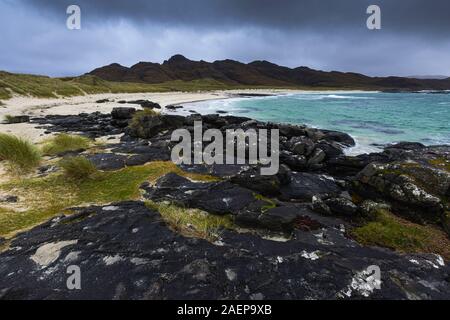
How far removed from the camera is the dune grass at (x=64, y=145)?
46.7ft

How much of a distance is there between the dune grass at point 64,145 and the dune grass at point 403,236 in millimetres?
12856

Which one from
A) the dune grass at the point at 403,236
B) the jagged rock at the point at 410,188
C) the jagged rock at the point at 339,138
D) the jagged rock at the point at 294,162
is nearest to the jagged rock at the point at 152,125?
the jagged rock at the point at 294,162

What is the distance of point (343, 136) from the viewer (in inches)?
901

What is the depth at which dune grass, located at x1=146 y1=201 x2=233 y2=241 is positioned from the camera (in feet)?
22.8

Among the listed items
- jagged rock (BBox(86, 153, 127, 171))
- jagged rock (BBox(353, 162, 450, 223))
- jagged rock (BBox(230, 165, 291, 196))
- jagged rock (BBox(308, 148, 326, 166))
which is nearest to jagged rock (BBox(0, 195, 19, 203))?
jagged rock (BBox(86, 153, 127, 171))

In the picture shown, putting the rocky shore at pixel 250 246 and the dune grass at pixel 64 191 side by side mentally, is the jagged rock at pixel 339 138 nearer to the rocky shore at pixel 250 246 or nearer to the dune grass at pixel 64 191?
the rocky shore at pixel 250 246

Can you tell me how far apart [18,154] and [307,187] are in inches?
436

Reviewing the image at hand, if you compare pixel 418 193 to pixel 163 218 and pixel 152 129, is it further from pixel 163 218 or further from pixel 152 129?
pixel 152 129

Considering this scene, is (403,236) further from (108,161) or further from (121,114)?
(121,114)

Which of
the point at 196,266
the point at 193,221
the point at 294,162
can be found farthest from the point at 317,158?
the point at 196,266

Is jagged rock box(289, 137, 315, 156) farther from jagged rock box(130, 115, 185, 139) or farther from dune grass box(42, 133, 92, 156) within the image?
dune grass box(42, 133, 92, 156)

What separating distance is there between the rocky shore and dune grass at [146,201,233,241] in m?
0.21

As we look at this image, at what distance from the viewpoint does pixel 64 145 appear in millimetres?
15141
